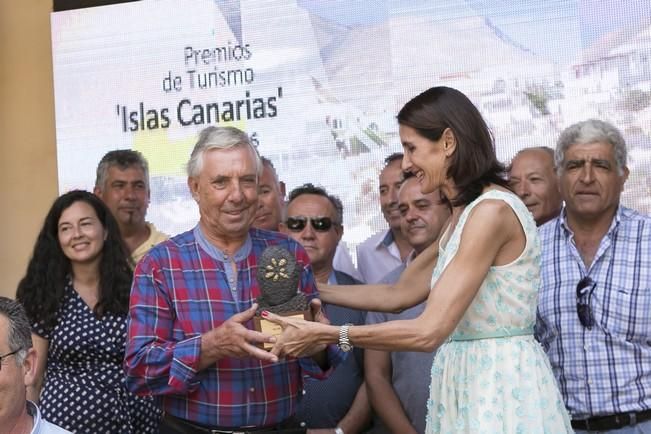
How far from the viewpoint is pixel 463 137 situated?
3.33 m

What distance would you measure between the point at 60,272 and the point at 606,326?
2330mm

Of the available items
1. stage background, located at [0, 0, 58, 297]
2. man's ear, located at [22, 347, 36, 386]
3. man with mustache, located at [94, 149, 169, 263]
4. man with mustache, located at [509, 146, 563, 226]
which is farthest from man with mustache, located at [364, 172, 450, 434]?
stage background, located at [0, 0, 58, 297]

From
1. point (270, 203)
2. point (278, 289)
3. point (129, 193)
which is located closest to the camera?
point (278, 289)

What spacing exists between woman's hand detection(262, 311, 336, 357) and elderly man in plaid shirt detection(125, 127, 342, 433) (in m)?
0.08

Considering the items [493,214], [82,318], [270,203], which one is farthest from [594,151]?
[82,318]

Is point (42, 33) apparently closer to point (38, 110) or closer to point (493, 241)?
point (38, 110)

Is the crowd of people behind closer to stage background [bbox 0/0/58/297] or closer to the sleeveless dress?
the sleeveless dress

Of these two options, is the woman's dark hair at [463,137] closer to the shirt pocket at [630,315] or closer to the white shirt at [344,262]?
the shirt pocket at [630,315]

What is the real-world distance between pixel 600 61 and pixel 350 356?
7.39 feet

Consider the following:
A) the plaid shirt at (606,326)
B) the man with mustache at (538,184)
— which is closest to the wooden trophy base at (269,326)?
the plaid shirt at (606,326)

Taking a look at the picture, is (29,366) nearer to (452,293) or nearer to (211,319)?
(211,319)

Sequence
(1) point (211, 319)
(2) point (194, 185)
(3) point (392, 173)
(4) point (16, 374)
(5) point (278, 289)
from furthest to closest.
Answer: (3) point (392, 173) < (2) point (194, 185) < (1) point (211, 319) < (5) point (278, 289) < (4) point (16, 374)

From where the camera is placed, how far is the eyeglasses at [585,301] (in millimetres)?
4164

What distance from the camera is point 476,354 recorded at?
325cm
